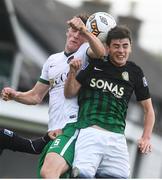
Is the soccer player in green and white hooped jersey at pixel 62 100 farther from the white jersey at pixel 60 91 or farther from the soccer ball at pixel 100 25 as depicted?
the soccer ball at pixel 100 25

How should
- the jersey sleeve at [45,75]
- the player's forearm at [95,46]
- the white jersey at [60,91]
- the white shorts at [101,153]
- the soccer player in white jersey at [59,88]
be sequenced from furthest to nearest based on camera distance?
the jersey sleeve at [45,75], the white jersey at [60,91], the white shorts at [101,153], the soccer player in white jersey at [59,88], the player's forearm at [95,46]

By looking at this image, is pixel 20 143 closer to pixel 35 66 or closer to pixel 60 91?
pixel 60 91

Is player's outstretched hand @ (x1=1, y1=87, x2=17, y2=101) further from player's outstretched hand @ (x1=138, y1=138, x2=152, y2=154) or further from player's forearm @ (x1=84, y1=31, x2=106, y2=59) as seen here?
player's outstretched hand @ (x1=138, y1=138, x2=152, y2=154)

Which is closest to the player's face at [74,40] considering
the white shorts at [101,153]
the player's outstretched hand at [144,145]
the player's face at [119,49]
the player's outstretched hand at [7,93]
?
the player's face at [119,49]

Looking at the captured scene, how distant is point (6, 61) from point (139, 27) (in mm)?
18659

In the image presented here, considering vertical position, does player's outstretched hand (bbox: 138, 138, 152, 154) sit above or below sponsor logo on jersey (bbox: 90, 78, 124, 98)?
below

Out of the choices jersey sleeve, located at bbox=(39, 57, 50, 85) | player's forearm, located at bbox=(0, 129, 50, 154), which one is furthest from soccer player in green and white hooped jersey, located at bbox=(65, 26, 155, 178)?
player's forearm, located at bbox=(0, 129, 50, 154)

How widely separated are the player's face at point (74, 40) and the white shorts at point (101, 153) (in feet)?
2.80

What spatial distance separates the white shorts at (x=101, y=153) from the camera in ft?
28.5

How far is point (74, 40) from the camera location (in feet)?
30.0

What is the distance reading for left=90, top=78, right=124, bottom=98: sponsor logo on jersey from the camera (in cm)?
880

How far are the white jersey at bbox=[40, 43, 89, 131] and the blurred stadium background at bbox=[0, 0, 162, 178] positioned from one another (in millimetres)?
13255

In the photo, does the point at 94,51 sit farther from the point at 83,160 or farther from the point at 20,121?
the point at 20,121

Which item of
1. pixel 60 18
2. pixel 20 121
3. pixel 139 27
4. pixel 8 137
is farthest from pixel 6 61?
pixel 8 137
